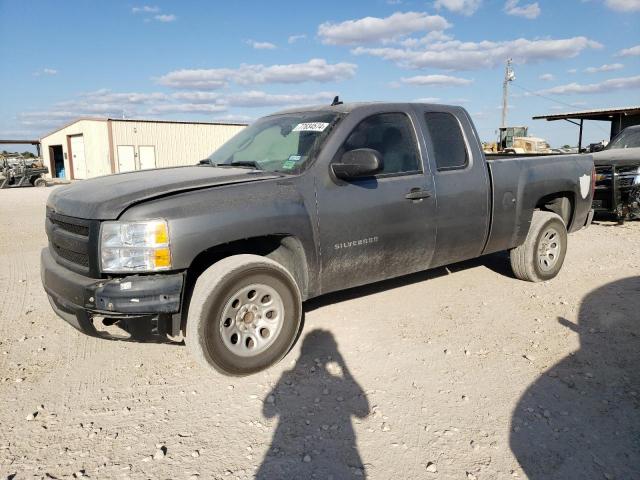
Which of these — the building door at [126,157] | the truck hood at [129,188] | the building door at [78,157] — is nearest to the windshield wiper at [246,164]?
the truck hood at [129,188]

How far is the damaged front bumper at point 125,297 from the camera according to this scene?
2975 millimetres

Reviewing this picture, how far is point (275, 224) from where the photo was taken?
340 cm

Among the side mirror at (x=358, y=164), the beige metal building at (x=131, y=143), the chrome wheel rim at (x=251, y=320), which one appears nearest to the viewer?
the chrome wheel rim at (x=251, y=320)

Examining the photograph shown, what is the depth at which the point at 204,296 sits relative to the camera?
3109mm

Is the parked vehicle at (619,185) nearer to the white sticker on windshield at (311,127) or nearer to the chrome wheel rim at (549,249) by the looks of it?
the chrome wheel rim at (549,249)

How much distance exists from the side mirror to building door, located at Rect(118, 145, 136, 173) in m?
30.2

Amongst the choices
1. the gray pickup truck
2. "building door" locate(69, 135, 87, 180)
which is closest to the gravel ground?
the gray pickup truck

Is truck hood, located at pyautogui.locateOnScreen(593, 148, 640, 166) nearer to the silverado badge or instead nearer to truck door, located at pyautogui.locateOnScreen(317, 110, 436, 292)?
the silverado badge

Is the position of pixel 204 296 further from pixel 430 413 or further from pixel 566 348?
pixel 566 348

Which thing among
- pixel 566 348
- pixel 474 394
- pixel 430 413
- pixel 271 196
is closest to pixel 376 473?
pixel 430 413

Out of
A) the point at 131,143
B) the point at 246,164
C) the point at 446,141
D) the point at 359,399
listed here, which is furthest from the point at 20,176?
the point at 359,399

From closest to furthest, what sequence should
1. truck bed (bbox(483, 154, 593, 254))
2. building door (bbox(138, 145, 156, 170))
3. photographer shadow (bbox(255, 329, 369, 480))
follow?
photographer shadow (bbox(255, 329, 369, 480)), truck bed (bbox(483, 154, 593, 254)), building door (bbox(138, 145, 156, 170))

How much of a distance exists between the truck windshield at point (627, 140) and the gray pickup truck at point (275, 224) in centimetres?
713

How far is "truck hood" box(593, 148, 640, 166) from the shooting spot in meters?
8.95
